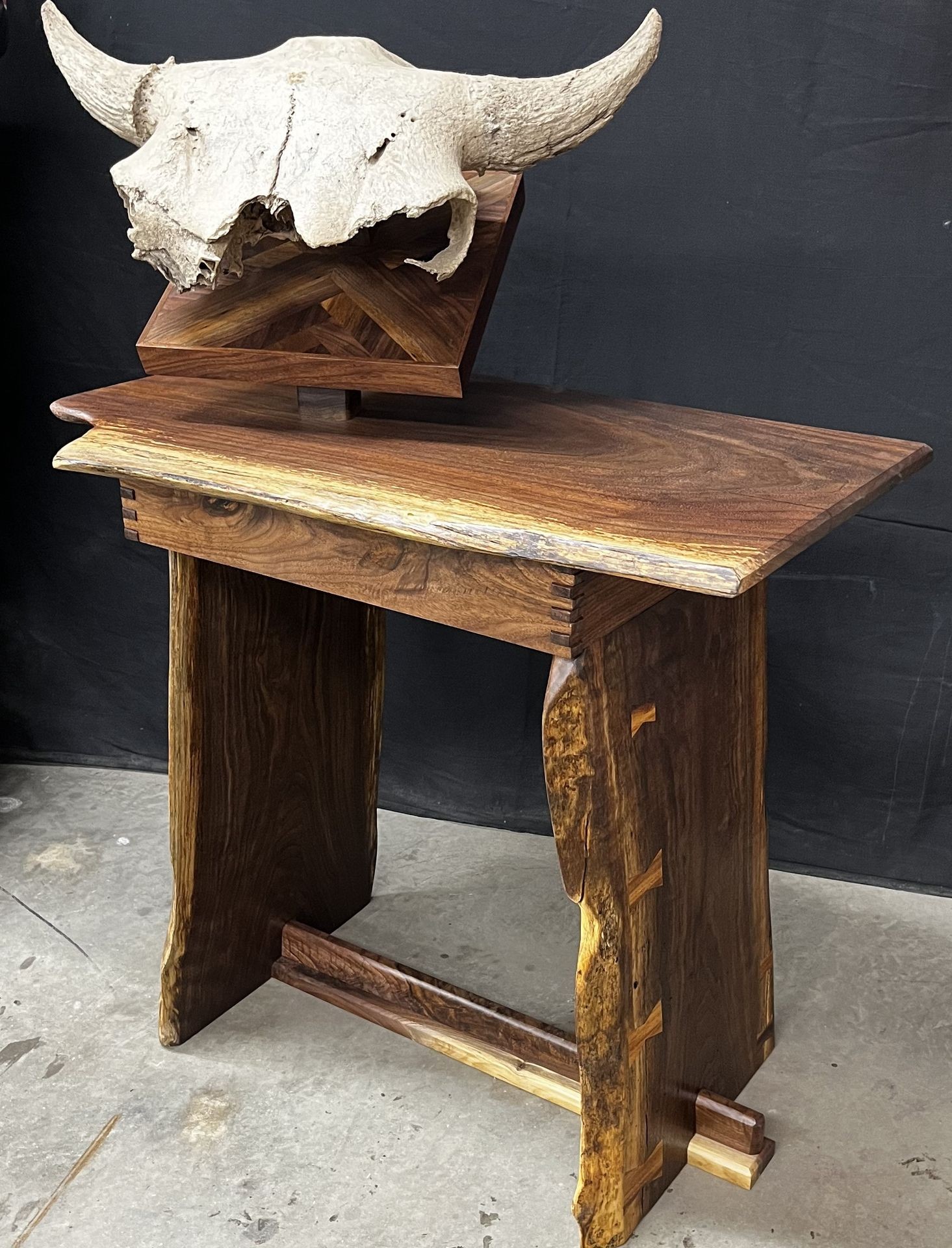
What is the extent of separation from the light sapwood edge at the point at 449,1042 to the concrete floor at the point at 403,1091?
0.11 ft

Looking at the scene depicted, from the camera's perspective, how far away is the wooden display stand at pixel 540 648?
143 cm

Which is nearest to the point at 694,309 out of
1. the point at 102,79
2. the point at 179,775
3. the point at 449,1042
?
the point at 102,79

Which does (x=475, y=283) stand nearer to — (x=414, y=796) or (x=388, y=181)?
(x=388, y=181)

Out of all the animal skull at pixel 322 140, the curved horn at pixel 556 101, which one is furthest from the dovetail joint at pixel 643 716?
the curved horn at pixel 556 101

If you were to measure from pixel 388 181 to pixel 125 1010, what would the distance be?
144cm

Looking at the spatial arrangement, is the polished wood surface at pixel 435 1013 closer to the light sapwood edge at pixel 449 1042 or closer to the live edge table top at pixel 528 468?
the light sapwood edge at pixel 449 1042

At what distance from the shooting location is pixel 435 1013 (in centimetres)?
206

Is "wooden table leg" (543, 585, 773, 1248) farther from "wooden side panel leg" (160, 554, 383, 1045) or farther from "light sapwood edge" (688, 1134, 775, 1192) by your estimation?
"wooden side panel leg" (160, 554, 383, 1045)

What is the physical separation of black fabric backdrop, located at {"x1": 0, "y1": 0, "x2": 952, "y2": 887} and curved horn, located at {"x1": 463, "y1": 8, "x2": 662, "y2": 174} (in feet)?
2.24

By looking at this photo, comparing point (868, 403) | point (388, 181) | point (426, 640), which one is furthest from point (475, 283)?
point (426, 640)

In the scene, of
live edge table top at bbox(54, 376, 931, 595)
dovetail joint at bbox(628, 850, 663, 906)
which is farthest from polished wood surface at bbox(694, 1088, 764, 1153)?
live edge table top at bbox(54, 376, 931, 595)

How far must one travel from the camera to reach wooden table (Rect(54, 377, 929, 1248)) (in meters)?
1.43

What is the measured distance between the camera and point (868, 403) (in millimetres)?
2240

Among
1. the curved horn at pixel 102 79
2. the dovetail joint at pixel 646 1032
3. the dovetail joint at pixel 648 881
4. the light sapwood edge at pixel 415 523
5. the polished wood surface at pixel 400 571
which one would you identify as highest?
the curved horn at pixel 102 79
